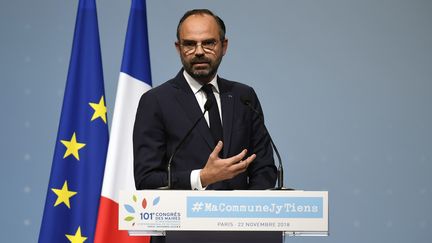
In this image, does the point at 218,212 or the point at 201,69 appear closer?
the point at 218,212

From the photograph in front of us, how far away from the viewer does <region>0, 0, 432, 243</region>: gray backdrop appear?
423cm

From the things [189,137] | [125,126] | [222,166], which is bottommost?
[222,166]

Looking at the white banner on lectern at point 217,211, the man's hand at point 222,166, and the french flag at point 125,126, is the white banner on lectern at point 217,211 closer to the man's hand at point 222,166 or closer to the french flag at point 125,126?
the man's hand at point 222,166

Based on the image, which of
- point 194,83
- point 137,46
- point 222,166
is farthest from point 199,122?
point 137,46

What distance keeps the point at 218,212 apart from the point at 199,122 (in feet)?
2.04

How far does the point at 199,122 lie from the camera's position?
8.02 feet

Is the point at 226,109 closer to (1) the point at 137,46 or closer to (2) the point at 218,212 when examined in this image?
(2) the point at 218,212

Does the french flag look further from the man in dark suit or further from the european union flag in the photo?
the man in dark suit

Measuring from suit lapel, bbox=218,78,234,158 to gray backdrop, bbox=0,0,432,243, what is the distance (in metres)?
1.71

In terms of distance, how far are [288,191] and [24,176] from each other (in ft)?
8.86

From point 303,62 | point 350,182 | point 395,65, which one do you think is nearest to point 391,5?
point 395,65

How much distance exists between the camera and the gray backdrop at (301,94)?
13.9 ft

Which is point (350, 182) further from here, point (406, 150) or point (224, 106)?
point (224, 106)

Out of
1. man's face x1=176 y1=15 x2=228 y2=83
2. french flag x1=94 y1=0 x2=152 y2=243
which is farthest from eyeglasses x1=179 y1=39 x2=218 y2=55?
french flag x1=94 y1=0 x2=152 y2=243
